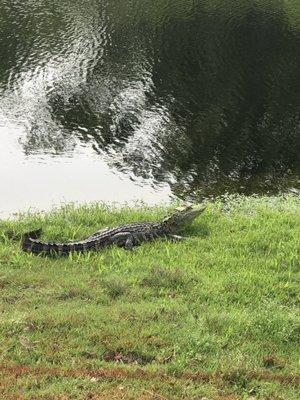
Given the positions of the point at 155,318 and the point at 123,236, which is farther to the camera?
the point at 123,236

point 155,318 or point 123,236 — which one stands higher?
point 123,236

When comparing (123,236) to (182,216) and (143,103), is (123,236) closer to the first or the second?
(182,216)

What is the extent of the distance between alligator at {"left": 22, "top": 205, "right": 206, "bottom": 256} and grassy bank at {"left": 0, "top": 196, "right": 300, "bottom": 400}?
0.34m

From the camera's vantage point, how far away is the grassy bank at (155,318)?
10.1 m

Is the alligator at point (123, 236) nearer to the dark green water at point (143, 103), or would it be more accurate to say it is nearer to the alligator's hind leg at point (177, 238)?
the alligator's hind leg at point (177, 238)

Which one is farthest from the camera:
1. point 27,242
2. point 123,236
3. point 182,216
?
point 182,216

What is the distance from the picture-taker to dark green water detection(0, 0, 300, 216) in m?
26.7

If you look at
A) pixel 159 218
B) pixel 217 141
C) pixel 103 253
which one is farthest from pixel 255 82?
pixel 103 253

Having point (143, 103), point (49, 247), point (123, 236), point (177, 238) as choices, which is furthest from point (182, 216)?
point (143, 103)

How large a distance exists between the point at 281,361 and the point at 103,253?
20.6 ft

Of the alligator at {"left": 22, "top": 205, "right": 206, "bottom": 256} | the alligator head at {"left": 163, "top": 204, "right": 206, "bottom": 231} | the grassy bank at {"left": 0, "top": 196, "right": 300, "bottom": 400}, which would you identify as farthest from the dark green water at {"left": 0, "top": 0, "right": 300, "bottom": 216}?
the grassy bank at {"left": 0, "top": 196, "right": 300, "bottom": 400}

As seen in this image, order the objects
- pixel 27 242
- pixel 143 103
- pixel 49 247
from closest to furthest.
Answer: pixel 49 247
pixel 27 242
pixel 143 103

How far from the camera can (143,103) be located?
122 feet

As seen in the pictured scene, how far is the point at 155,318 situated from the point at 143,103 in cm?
2663
